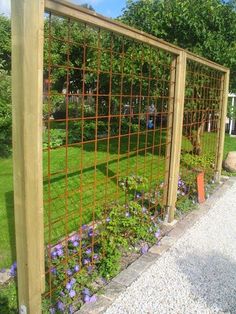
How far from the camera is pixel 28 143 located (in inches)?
74.7

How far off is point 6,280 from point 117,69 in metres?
4.37

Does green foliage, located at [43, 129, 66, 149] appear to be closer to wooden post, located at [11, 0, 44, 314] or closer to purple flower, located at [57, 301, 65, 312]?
purple flower, located at [57, 301, 65, 312]

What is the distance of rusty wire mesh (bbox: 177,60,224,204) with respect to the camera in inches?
198

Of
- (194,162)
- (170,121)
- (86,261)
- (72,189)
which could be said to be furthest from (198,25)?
(86,261)

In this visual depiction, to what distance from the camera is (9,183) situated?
545 cm

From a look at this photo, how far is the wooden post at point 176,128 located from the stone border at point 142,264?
9.3 inches

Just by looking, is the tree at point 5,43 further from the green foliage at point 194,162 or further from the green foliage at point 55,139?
the green foliage at point 194,162

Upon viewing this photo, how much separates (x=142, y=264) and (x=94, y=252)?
400 mm

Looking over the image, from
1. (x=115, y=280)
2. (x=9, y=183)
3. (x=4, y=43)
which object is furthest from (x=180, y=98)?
(x=4, y=43)

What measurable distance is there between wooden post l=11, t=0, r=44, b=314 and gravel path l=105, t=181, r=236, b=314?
64cm

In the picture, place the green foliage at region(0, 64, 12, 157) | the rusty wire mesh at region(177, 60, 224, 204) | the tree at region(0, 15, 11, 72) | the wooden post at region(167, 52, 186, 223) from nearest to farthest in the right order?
the wooden post at region(167, 52, 186, 223) → the rusty wire mesh at region(177, 60, 224, 204) → the green foliage at region(0, 64, 12, 157) → the tree at region(0, 15, 11, 72)

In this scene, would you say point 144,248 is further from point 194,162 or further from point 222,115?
point 222,115

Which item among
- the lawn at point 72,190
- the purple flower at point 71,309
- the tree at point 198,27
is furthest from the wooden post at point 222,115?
the purple flower at point 71,309

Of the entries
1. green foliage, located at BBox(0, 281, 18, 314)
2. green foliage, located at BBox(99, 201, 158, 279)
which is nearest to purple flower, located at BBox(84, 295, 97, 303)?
green foliage, located at BBox(99, 201, 158, 279)
